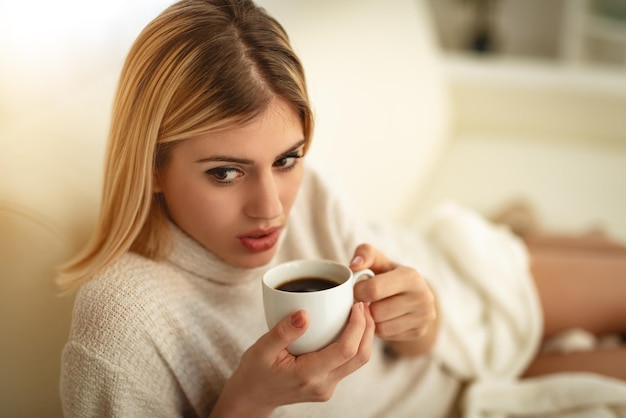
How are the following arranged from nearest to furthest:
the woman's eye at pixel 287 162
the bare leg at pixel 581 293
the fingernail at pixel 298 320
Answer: the fingernail at pixel 298 320 → the woman's eye at pixel 287 162 → the bare leg at pixel 581 293

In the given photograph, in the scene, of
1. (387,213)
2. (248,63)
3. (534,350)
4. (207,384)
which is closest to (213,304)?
(207,384)

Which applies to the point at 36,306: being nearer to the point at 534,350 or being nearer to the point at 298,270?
the point at 298,270

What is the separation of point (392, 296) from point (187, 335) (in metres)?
0.25

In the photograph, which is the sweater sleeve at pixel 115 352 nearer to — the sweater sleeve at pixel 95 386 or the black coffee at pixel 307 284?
the sweater sleeve at pixel 95 386

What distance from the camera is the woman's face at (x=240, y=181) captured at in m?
0.64

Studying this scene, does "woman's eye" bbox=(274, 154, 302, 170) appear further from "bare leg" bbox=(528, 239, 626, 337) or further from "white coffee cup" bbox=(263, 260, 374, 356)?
"bare leg" bbox=(528, 239, 626, 337)

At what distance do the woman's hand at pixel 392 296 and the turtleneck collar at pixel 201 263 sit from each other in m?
0.15

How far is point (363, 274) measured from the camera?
2.32 feet

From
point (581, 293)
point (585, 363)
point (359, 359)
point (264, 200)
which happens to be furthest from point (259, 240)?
point (581, 293)

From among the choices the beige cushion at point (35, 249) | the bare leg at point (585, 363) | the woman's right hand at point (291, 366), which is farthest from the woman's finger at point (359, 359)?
the bare leg at point (585, 363)

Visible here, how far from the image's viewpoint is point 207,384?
78 cm

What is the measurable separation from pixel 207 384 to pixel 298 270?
22 cm

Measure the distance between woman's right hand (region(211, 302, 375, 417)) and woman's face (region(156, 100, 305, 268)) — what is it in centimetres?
14

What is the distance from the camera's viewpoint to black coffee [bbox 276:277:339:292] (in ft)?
2.16
